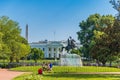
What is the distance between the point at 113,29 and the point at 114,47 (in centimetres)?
211

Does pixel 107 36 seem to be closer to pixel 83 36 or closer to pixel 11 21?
pixel 11 21

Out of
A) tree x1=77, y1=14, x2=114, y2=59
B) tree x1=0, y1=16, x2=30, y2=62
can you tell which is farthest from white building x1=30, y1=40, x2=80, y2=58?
tree x1=0, y1=16, x2=30, y2=62

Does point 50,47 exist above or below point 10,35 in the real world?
above

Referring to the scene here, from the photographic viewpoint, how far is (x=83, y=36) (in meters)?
87.6

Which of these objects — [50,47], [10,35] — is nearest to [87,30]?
[10,35]

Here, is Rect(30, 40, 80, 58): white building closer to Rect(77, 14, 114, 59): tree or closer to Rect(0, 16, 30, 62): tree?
Rect(77, 14, 114, 59): tree

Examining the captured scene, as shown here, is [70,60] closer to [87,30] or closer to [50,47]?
[87,30]

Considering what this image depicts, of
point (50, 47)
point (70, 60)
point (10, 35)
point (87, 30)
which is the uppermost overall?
point (50, 47)

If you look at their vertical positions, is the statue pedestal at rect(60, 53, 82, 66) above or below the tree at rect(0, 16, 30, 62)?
below

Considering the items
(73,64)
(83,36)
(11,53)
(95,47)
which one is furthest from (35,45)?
(95,47)

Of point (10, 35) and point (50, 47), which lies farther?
point (50, 47)

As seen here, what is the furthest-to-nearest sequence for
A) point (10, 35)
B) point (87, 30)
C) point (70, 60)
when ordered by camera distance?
1. point (87, 30)
2. point (10, 35)
3. point (70, 60)

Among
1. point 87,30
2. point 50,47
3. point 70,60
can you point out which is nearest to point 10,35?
point 70,60

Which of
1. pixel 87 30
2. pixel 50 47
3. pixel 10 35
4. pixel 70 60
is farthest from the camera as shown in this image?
pixel 50 47
